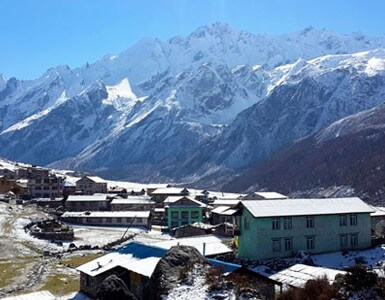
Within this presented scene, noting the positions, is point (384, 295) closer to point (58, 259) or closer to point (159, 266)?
point (159, 266)

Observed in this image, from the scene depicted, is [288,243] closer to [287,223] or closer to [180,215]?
[287,223]

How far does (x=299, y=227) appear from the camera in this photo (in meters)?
55.7

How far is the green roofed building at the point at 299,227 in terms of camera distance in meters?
54.0

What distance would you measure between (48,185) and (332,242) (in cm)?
11394

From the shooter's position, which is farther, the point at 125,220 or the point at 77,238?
the point at 125,220

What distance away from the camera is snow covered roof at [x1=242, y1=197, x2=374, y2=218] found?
5500 centimetres

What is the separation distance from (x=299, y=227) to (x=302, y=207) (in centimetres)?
288

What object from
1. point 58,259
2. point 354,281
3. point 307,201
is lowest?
point 58,259

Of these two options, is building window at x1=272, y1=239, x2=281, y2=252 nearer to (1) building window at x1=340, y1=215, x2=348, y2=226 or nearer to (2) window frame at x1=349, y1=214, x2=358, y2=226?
(1) building window at x1=340, y1=215, x2=348, y2=226

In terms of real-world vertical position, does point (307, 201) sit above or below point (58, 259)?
above

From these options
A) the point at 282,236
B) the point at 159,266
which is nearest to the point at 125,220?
the point at 282,236

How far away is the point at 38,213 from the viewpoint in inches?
4486

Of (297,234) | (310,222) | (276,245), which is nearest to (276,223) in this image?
(276,245)

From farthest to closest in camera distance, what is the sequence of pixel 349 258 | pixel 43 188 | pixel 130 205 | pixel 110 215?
pixel 43 188 < pixel 130 205 < pixel 110 215 < pixel 349 258
